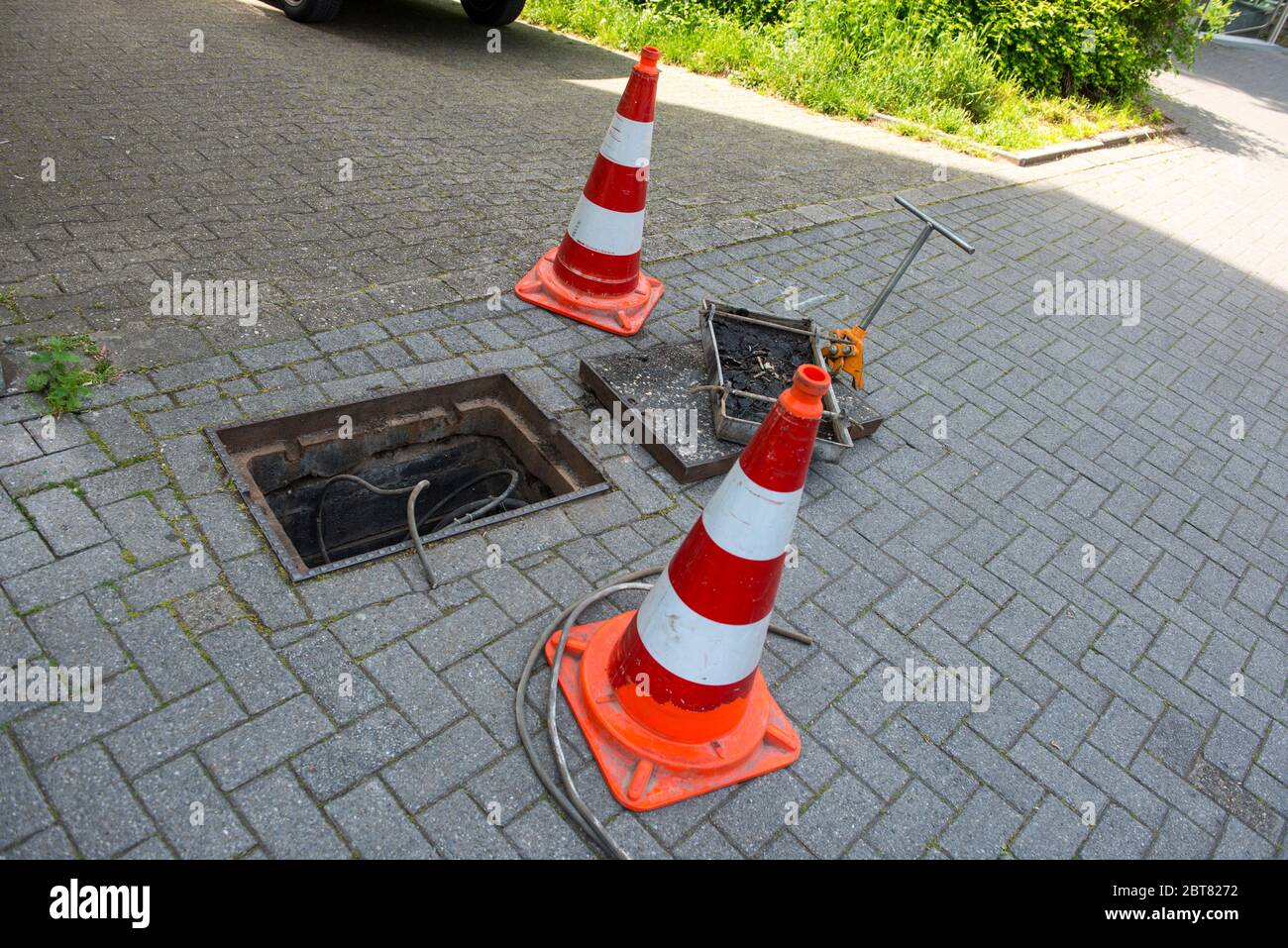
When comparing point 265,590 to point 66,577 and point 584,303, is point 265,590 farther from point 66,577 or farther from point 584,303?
point 584,303

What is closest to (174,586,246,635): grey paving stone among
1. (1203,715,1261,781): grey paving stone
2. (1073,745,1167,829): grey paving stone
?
(1073,745,1167,829): grey paving stone

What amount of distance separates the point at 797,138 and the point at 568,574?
269 inches

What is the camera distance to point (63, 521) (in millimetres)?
3094

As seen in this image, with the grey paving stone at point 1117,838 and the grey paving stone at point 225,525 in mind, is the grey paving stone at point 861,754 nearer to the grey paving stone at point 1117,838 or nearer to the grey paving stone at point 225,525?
the grey paving stone at point 1117,838

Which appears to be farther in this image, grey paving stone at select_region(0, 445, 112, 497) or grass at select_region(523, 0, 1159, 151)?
grass at select_region(523, 0, 1159, 151)

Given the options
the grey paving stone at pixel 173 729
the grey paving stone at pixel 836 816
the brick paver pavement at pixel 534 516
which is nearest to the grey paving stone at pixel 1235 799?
the brick paver pavement at pixel 534 516

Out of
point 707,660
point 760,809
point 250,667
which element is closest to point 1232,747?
point 760,809

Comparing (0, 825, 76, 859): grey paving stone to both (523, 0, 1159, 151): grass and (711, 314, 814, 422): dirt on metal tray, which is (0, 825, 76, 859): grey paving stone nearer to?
(711, 314, 814, 422): dirt on metal tray

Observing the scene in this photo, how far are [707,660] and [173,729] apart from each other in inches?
62.1

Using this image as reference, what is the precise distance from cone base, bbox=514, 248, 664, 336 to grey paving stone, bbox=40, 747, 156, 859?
3105mm

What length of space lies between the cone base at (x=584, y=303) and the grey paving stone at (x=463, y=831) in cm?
285

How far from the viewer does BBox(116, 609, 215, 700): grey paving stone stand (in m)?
2.69
